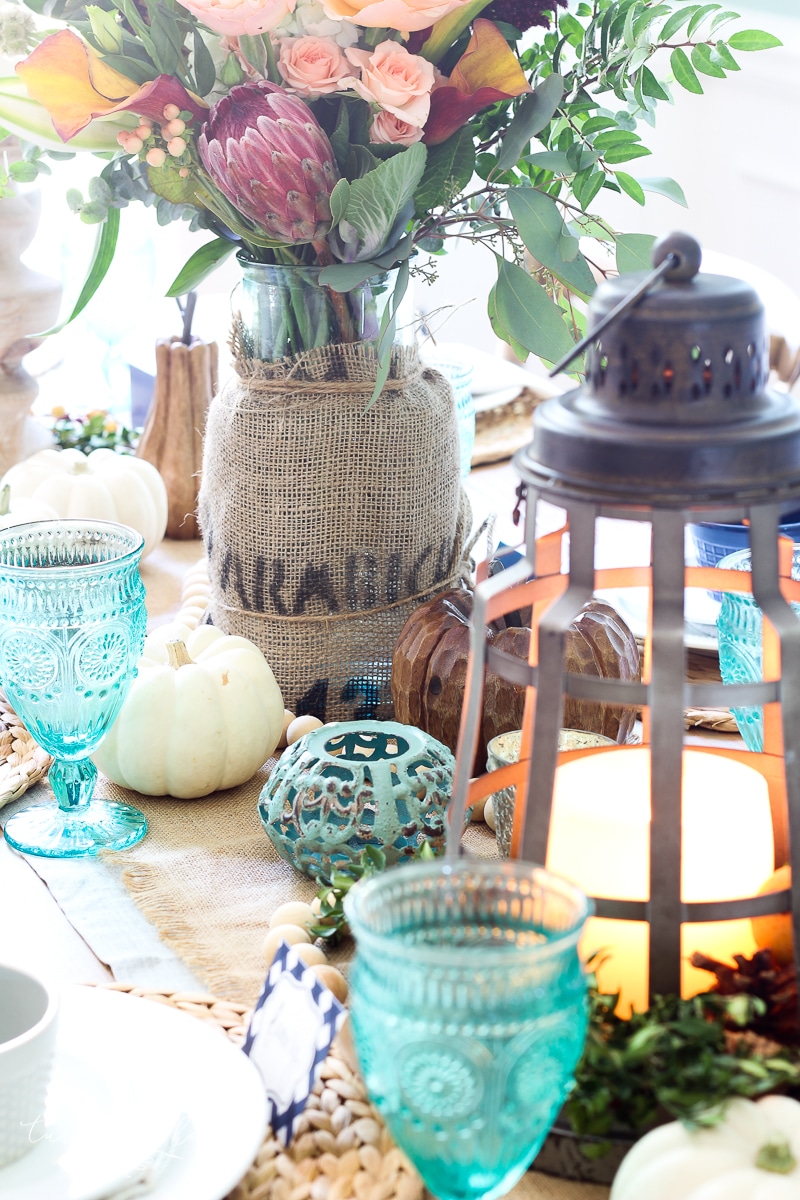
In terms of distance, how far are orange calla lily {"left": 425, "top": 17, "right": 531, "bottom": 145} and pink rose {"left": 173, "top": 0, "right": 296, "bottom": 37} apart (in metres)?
0.14

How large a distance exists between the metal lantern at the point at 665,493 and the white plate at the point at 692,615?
18.3 inches

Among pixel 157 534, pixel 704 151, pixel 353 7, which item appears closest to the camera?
pixel 353 7

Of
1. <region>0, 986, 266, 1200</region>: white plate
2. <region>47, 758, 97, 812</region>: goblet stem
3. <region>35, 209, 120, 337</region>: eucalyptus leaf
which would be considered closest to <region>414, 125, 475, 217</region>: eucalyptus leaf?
<region>35, 209, 120, 337</region>: eucalyptus leaf

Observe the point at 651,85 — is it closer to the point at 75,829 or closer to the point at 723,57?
the point at 723,57

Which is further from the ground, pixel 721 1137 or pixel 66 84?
pixel 66 84

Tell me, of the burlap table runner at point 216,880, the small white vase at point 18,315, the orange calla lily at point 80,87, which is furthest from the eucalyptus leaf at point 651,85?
the small white vase at point 18,315

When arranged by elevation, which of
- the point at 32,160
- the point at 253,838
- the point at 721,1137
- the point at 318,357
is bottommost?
the point at 253,838

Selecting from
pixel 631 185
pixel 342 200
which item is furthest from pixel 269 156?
pixel 631 185

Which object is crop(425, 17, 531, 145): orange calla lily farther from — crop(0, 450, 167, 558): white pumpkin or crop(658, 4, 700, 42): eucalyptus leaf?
crop(0, 450, 167, 558): white pumpkin

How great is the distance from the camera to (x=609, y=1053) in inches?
22.1

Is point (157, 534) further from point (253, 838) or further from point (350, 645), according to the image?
point (253, 838)

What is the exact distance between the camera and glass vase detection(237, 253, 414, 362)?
1.06 m

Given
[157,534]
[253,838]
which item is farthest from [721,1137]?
Answer: [157,534]

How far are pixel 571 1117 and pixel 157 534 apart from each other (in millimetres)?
1027
